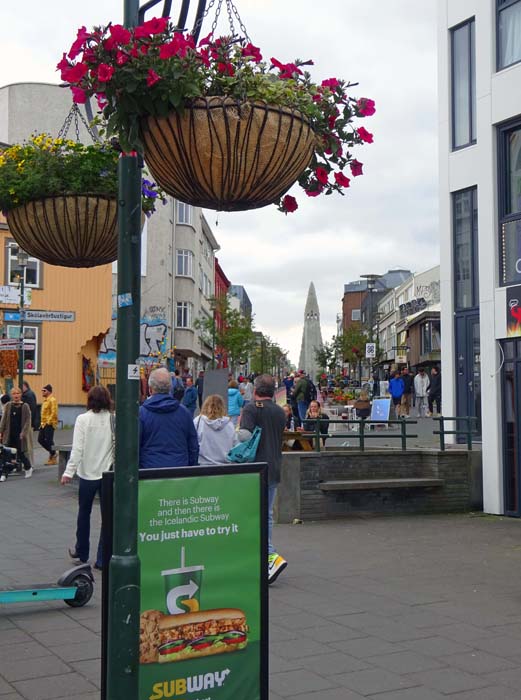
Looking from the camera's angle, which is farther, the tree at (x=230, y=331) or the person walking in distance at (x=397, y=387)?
the tree at (x=230, y=331)

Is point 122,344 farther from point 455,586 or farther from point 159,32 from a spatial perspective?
point 455,586

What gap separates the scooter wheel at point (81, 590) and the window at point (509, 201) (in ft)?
28.7

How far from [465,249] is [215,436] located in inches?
378

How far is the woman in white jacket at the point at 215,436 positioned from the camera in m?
10.2

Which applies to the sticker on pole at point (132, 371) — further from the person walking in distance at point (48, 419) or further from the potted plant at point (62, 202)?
the person walking in distance at point (48, 419)

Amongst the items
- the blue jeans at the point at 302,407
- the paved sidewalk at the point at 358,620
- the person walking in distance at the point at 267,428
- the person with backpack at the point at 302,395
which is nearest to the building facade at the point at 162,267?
the person with backpack at the point at 302,395

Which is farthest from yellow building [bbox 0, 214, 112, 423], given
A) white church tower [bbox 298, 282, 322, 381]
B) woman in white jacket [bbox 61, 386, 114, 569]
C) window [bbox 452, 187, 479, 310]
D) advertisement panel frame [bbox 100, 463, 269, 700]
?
white church tower [bbox 298, 282, 322, 381]

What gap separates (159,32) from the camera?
11.9ft

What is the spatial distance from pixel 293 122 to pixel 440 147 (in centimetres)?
1483

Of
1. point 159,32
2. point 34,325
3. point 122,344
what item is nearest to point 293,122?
point 159,32

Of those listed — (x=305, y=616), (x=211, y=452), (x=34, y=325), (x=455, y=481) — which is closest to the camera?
(x=305, y=616)

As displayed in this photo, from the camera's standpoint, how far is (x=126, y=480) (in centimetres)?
388

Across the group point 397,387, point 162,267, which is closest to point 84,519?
point 397,387

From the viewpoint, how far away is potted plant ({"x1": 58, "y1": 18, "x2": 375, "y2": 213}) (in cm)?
359
